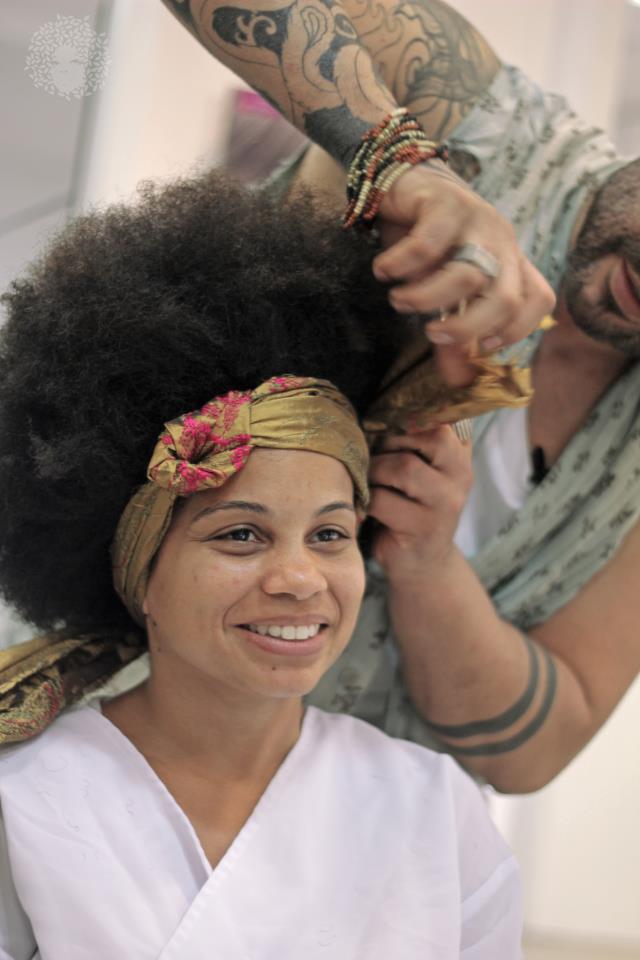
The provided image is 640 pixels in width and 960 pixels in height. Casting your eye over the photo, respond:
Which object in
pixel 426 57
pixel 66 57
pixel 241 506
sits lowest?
pixel 241 506

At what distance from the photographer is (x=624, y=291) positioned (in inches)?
50.6

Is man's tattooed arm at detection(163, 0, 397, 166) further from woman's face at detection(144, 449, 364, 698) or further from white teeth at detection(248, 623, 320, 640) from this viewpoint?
white teeth at detection(248, 623, 320, 640)

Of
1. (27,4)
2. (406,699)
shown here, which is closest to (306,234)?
(27,4)

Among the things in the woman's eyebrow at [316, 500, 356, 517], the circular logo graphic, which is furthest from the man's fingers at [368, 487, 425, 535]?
the circular logo graphic

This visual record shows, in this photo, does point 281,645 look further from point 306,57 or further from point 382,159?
point 306,57

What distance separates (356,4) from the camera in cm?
124

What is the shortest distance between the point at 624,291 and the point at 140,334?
0.54 m

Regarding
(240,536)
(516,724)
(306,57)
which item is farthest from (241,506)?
(516,724)

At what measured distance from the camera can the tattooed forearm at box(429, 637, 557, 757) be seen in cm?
142

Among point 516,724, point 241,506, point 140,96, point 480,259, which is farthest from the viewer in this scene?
point 516,724

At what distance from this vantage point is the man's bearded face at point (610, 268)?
1.28m

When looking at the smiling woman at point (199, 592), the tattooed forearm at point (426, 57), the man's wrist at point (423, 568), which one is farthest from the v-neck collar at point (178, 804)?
the tattooed forearm at point (426, 57)

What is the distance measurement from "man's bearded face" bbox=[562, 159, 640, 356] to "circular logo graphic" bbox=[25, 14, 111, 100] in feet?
1.85

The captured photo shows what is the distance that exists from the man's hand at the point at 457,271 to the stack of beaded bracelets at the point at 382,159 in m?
0.02
